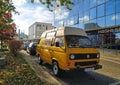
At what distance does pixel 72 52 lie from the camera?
29.1 feet

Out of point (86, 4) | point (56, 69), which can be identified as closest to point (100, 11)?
point (86, 4)

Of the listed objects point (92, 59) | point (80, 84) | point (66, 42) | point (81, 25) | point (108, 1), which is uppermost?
point (108, 1)

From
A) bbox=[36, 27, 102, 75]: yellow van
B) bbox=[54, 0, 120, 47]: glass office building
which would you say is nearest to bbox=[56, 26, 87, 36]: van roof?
bbox=[36, 27, 102, 75]: yellow van

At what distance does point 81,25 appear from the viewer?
34156mm

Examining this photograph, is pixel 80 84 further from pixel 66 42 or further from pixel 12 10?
pixel 12 10

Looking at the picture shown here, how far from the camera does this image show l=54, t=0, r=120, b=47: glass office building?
25.7 metres

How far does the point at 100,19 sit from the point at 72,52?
68.2ft

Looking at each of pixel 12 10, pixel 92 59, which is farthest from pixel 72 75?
pixel 12 10

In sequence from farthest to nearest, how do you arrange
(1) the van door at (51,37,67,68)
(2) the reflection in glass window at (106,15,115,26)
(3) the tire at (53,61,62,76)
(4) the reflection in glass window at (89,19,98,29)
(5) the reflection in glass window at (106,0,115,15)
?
(4) the reflection in glass window at (89,19,98,29), (5) the reflection in glass window at (106,0,115,15), (2) the reflection in glass window at (106,15,115,26), (3) the tire at (53,61,62,76), (1) the van door at (51,37,67,68)

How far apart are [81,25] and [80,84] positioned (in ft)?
86.7

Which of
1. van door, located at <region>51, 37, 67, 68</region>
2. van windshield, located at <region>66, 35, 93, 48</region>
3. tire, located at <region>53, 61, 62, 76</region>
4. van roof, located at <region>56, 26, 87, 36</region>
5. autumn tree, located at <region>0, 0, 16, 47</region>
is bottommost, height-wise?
tire, located at <region>53, 61, 62, 76</region>

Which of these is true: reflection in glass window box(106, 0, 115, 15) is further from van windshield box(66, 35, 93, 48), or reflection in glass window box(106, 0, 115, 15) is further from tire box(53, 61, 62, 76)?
tire box(53, 61, 62, 76)

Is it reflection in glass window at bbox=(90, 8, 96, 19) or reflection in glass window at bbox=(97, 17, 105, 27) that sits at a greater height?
reflection in glass window at bbox=(90, 8, 96, 19)

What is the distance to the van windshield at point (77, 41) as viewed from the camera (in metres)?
9.37
